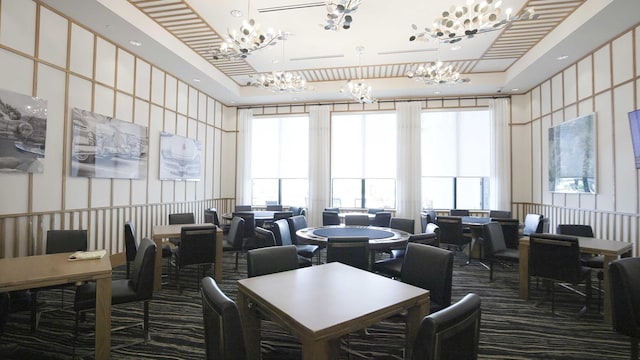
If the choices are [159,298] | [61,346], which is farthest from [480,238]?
[61,346]

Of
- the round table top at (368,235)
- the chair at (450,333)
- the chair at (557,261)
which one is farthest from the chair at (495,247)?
the chair at (450,333)

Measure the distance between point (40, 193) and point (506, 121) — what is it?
9.15 meters

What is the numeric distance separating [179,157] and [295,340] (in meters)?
5.08

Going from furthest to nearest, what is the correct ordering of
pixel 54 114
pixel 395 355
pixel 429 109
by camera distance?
pixel 429 109 < pixel 54 114 < pixel 395 355

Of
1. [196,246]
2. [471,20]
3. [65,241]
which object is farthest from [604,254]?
[65,241]

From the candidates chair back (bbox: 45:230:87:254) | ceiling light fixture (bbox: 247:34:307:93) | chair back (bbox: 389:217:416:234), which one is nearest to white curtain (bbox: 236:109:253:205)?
ceiling light fixture (bbox: 247:34:307:93)

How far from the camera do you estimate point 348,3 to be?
9.00 feet

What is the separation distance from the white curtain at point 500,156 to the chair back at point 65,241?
319 inches

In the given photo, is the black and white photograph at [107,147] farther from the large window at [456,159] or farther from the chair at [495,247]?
the large window at [456,159]

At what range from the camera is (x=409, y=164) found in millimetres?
7477

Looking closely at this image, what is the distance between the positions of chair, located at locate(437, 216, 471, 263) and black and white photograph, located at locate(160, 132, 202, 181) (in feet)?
18.3

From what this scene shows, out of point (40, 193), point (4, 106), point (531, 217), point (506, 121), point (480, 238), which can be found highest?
point (506, 121)

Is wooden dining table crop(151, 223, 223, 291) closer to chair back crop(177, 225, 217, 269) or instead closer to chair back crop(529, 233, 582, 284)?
chair back crop(177, 225, 217, 269)

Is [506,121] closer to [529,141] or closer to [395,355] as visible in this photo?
[529,141]
